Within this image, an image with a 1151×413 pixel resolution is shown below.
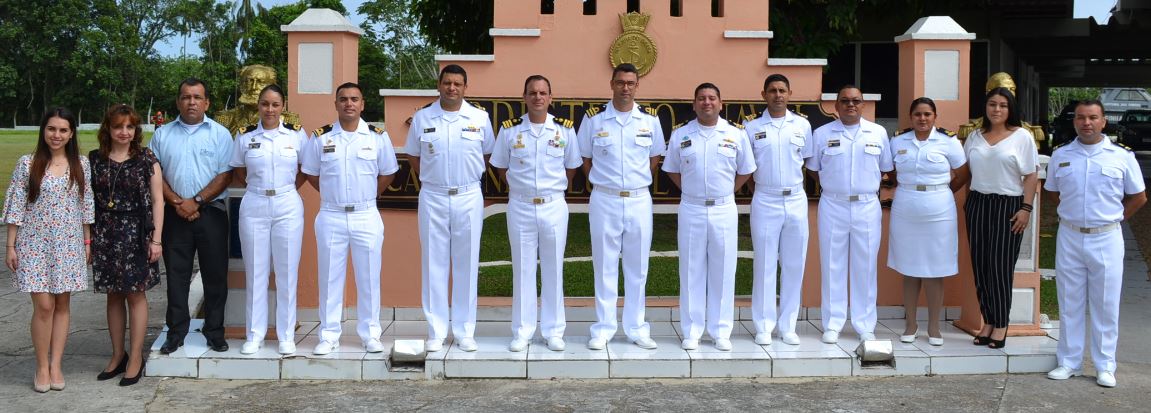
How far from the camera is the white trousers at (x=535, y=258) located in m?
5.38

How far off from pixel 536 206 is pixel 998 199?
2664mm

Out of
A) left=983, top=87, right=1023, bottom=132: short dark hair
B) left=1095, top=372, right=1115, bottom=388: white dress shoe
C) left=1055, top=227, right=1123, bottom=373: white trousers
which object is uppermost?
left=983, top=87, right=1023, bottom=132: short dark hair

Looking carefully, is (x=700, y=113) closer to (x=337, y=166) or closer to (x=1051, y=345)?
(x=337, y=166)

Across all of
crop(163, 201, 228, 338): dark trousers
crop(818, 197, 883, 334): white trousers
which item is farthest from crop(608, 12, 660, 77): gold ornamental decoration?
crop(163, 201, 228, 338): dark trousers

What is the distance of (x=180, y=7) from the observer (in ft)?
165

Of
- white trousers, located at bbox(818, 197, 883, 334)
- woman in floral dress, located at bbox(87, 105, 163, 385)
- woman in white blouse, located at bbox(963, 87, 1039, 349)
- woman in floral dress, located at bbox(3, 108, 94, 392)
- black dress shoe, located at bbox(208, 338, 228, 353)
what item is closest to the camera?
woman in floral dress, located at bbox(3, 108, 94, 392)

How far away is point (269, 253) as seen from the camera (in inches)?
211

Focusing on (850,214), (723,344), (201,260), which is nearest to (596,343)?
(723,344)

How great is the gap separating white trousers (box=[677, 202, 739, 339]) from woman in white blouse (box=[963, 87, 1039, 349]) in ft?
4.73

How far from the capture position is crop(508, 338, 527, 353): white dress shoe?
5398 mm

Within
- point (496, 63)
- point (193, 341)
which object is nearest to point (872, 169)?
point (496, 63)

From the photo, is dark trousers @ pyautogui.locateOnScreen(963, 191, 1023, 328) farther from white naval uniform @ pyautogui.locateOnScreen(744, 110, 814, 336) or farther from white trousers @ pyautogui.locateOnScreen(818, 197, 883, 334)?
white naval uniform @ pyautogui.locateOnScreen(744, 110, 814, 336)

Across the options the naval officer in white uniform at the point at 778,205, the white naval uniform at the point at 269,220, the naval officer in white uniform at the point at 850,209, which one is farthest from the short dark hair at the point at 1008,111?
the white naval uniform at the point at 269,220

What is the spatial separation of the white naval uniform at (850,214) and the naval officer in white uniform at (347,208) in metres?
2.53
